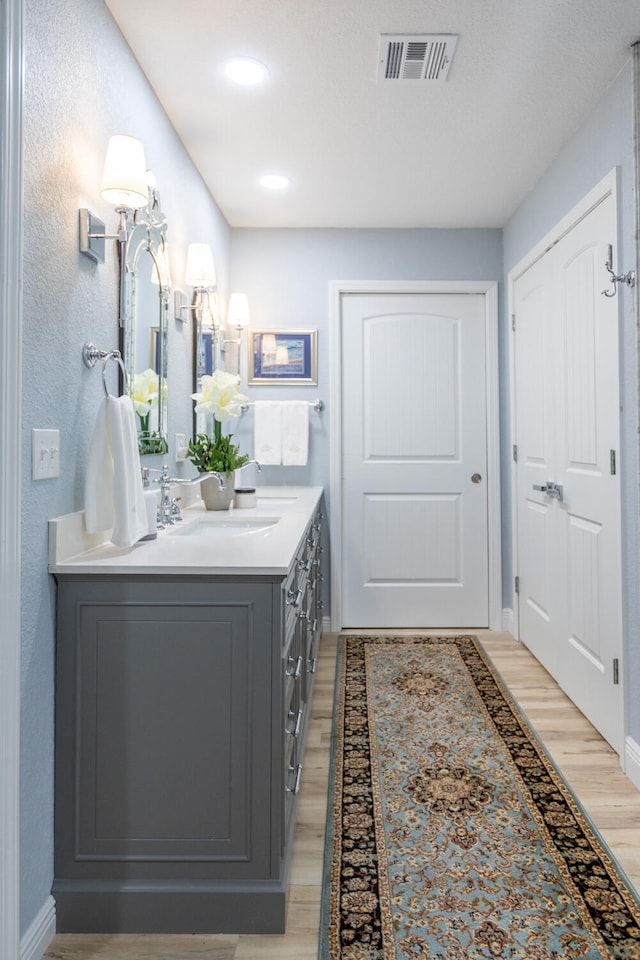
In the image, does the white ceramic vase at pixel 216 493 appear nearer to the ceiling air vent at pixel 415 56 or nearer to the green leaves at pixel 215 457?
the green leaves at pixel 215 457

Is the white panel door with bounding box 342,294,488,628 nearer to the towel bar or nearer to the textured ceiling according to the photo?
the towel bar

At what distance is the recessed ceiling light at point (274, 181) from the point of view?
3.09 m

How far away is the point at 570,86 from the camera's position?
2.33 meters

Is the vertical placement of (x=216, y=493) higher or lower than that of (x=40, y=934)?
higher

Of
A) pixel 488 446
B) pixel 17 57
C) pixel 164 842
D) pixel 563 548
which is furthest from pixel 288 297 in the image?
pixel 164 842

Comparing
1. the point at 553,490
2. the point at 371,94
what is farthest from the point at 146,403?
the point at 553,490

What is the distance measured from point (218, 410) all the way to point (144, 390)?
0.51m

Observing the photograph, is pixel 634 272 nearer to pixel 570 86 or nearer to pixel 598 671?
pixel 570 86

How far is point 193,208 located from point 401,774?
2.47 m

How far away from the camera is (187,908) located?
1.46m

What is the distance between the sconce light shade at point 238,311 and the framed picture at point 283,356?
0.24 meters

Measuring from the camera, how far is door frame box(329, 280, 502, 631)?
152 inches

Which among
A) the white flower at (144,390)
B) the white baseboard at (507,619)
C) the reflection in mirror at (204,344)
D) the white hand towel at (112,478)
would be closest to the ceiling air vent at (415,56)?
the reflection in mirror at (204,344)

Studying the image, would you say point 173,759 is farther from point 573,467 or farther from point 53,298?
point 573,467
